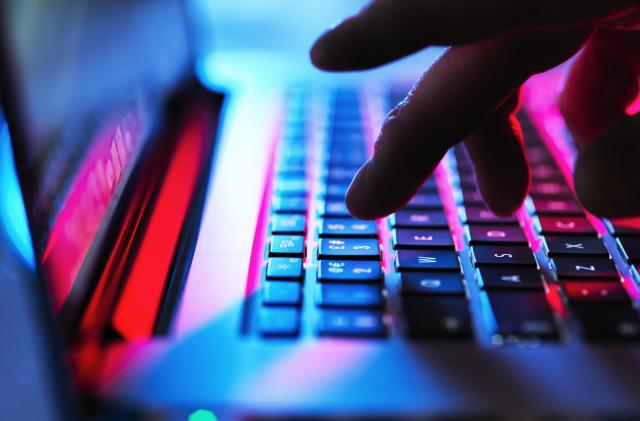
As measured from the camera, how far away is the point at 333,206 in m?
0.46

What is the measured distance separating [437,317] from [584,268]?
11 centimetres

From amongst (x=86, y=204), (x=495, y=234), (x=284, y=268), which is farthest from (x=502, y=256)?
(x=86, y=204)

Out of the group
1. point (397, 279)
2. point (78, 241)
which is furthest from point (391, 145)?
point (78, 241)

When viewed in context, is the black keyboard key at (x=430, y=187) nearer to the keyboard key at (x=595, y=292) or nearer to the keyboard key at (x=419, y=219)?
the keyboard key at (x=419, y=219)

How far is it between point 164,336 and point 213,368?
38 mm

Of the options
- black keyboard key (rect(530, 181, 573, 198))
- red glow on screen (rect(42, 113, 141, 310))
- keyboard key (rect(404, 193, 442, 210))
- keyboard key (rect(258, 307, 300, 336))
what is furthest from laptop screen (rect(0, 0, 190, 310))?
black keyboard key (rect(530, 181, 573, 198))

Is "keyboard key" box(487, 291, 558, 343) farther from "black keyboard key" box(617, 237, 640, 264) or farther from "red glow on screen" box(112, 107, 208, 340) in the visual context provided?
"red glow on screen" box(112, 107, 208, 340)

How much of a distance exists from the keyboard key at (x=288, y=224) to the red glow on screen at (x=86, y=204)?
0.36 feet

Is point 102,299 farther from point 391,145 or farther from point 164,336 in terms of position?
point 391,145

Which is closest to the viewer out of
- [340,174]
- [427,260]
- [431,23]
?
[431,23]

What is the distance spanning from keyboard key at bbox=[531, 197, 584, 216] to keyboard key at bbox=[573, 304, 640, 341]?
0.11 m

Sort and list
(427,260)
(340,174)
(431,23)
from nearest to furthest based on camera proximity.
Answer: (431,23), (427,260), (340,174)

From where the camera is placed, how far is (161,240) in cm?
43

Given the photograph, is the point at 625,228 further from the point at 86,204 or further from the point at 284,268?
the point at 86,204
